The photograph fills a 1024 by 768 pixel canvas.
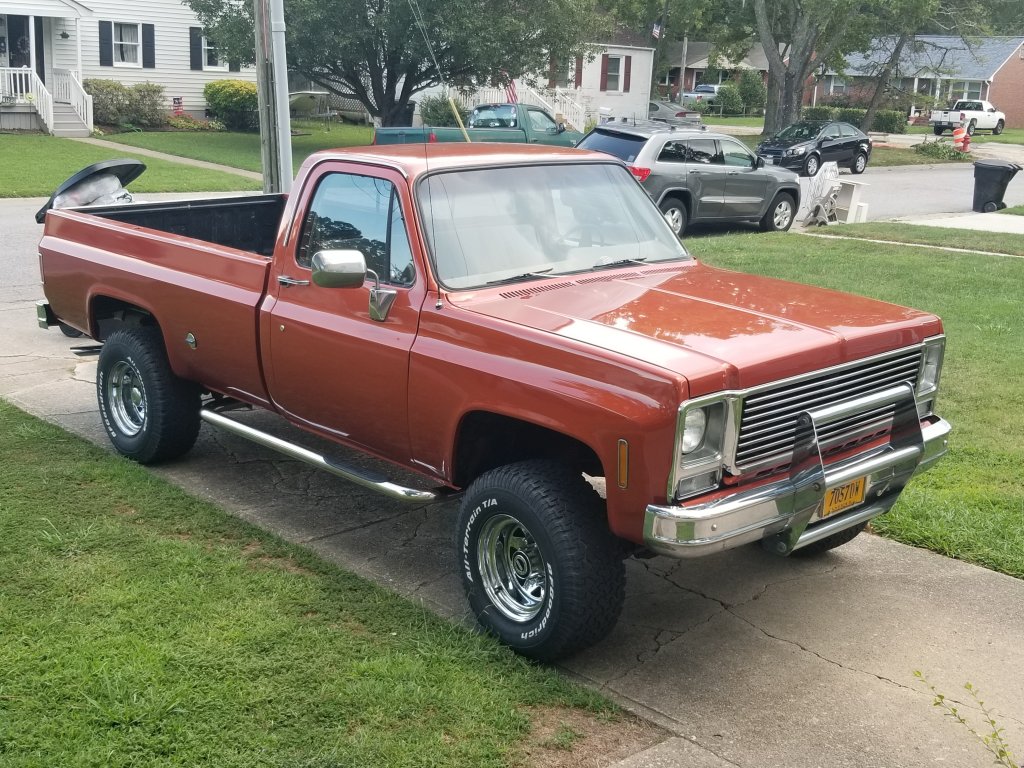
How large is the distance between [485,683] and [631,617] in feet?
2.98

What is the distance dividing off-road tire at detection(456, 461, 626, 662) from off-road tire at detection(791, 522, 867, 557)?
1.57 meters

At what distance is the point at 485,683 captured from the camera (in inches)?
167

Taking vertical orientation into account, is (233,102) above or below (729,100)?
below

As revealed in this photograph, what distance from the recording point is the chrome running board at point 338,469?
15.8 ft

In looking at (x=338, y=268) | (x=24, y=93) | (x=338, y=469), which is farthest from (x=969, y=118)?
(x=338, y=268)

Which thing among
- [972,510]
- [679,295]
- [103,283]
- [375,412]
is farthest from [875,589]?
[103,283]

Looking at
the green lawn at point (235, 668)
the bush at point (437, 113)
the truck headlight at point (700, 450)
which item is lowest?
the green lawn at point (235, 668)

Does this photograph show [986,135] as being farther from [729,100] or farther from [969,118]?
[729,100]

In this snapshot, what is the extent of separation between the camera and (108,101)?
35.1 meters

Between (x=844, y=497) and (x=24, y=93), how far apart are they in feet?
111

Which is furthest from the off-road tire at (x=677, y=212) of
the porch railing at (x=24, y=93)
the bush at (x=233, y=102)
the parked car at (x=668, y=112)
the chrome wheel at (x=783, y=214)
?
the parked car at (x=668, y=112)

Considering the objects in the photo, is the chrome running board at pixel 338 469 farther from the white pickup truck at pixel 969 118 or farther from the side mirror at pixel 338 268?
the white pickup truck at pixel 969 118

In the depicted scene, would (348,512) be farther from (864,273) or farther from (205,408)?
(864,273)

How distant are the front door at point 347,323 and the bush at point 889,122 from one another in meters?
51.9
